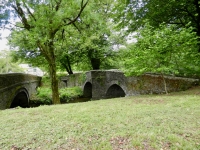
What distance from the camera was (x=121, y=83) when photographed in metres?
11.8

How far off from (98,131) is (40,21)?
18.6 ft

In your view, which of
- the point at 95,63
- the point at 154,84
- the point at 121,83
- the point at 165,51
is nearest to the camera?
the point at 165,51

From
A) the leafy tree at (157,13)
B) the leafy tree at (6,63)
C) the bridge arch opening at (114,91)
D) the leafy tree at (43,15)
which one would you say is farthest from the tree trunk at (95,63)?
the leafy tree at (6,63)

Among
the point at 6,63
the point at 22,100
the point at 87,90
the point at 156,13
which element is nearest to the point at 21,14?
the point at 156,13

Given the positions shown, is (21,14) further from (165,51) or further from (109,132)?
(109,132)

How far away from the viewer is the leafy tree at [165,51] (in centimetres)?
673

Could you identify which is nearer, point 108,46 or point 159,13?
point 159,13

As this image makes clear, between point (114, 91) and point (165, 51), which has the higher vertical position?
point (165, 51)

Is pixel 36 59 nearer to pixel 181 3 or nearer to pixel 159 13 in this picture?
pixel 159 13

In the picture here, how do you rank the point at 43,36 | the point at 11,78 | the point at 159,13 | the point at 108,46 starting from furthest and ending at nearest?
the point at 108,46 < the point at 11,78 < the point at 159,13 < the point at 43,36

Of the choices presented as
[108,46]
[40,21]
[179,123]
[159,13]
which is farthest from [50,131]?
[108,46]

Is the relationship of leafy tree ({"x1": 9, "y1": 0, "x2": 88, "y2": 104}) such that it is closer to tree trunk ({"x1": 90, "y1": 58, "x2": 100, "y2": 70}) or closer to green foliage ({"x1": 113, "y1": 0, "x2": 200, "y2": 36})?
green foliage ({"x1": 113, "y1": 0, "x2": 200, "y2": 36})

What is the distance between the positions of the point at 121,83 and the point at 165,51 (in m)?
5.02

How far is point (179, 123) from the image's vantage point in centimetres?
358
